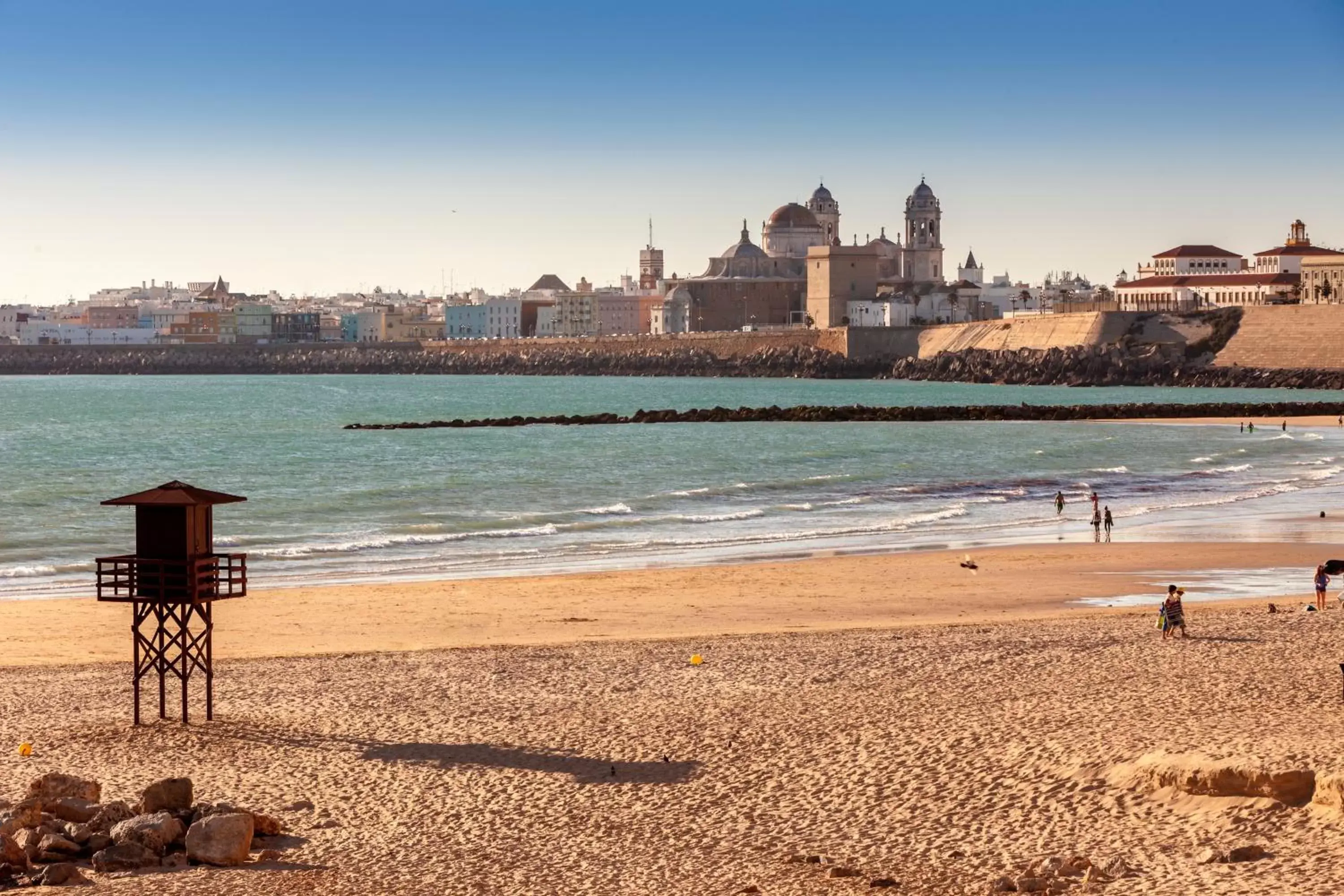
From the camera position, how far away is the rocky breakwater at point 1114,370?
86.8 meters

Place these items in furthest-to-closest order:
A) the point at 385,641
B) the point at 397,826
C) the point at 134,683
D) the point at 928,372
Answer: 1. the point at 928,372
2. the point at 385,641
3. the point at 134,683
4. the point at 397,826

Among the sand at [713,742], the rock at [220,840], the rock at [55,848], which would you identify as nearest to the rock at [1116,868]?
the sand at [713,742]

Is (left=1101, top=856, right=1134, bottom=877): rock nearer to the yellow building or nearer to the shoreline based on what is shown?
the shoreline

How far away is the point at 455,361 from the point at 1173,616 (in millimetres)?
124284

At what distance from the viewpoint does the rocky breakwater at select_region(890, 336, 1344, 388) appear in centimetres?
8675

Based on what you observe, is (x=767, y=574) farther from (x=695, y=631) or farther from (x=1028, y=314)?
(x=1028, y=314)

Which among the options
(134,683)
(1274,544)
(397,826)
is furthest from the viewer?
(1274,544)

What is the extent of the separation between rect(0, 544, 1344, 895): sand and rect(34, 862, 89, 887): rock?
19 centimetres

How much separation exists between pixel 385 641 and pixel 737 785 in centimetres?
711

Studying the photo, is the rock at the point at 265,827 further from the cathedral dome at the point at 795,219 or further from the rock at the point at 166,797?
the cathedral dome at the point at 795,219

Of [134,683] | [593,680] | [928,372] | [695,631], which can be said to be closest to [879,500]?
[695,631]

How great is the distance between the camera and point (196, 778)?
1173cm

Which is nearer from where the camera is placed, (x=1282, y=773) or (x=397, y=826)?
(x=1282, y=773)

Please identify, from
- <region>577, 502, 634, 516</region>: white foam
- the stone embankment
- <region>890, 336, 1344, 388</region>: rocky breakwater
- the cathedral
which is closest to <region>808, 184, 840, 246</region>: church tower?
the cathedral
